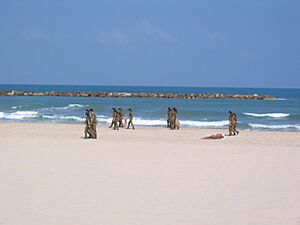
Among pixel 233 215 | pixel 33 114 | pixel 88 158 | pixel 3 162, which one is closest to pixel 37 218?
pixel 233 215

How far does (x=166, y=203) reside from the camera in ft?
27.6

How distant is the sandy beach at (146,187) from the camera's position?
7562mm

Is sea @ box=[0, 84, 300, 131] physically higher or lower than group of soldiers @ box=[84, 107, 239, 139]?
lower

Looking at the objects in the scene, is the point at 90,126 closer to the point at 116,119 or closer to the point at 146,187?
the point at 116,119

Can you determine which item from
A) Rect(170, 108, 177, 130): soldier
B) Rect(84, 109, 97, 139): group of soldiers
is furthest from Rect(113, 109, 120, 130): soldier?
Rect(84, 109, 97, 139): group of soldiers

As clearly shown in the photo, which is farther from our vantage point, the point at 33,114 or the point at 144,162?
the point at 33,114

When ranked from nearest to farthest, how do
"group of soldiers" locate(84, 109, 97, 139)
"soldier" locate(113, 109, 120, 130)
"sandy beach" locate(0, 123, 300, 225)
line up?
"sandy beach" locate(0, 123, 300, 225), "group of soldiers" locate(84, 109, 97, 139), "soldier" locate(113, 109, 120, 130)

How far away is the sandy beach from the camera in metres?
7.56

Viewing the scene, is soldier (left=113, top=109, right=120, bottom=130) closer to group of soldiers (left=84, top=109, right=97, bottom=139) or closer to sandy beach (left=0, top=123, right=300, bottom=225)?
group of soldiers (left=84, top=109, right=97, bottom=139)

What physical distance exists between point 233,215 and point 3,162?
6622mm

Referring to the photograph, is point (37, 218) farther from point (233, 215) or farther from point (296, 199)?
point (296, 199)

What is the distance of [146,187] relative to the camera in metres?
9.64

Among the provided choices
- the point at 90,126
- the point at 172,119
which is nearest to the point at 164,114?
the point at 172,119

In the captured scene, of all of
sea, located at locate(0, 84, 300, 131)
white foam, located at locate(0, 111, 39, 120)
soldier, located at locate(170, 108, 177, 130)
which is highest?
soldier, located at locate(170, 108, 177, 130)
